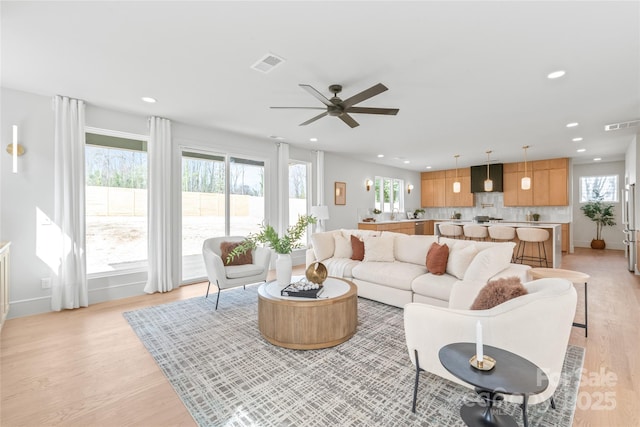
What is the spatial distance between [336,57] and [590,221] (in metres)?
10.1

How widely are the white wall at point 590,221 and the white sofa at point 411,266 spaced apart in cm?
799

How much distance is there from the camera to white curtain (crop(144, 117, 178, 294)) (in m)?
4.36

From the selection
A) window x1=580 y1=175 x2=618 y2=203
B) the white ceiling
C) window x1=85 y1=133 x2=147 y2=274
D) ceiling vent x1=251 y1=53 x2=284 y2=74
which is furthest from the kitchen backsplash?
window x1=85 y1=133 x2=147 y2=274

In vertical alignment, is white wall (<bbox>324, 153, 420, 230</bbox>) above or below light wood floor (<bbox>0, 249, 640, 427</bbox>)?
above

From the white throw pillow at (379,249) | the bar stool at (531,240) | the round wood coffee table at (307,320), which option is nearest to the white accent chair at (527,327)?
the round wood coffee table at (307,320)

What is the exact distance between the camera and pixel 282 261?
3.15 meters

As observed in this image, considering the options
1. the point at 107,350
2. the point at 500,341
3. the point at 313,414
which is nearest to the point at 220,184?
the point at 107,350

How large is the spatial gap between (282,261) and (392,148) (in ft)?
14.9

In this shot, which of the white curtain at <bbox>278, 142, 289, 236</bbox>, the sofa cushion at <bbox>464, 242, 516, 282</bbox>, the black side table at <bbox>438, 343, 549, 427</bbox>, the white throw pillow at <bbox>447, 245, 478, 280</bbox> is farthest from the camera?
the white curtain at <bbox>278, 142, 289, 236</bbox>

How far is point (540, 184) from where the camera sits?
813 centimetres

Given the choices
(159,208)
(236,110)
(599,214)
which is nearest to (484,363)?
(236,110)

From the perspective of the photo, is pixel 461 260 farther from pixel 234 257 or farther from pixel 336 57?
pixel 234 257

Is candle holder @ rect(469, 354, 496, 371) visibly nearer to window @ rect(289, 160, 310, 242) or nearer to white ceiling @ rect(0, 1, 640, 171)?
white ceiling @ rect(0, 1, 640, 171)

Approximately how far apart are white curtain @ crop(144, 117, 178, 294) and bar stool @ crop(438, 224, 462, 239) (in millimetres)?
5936
